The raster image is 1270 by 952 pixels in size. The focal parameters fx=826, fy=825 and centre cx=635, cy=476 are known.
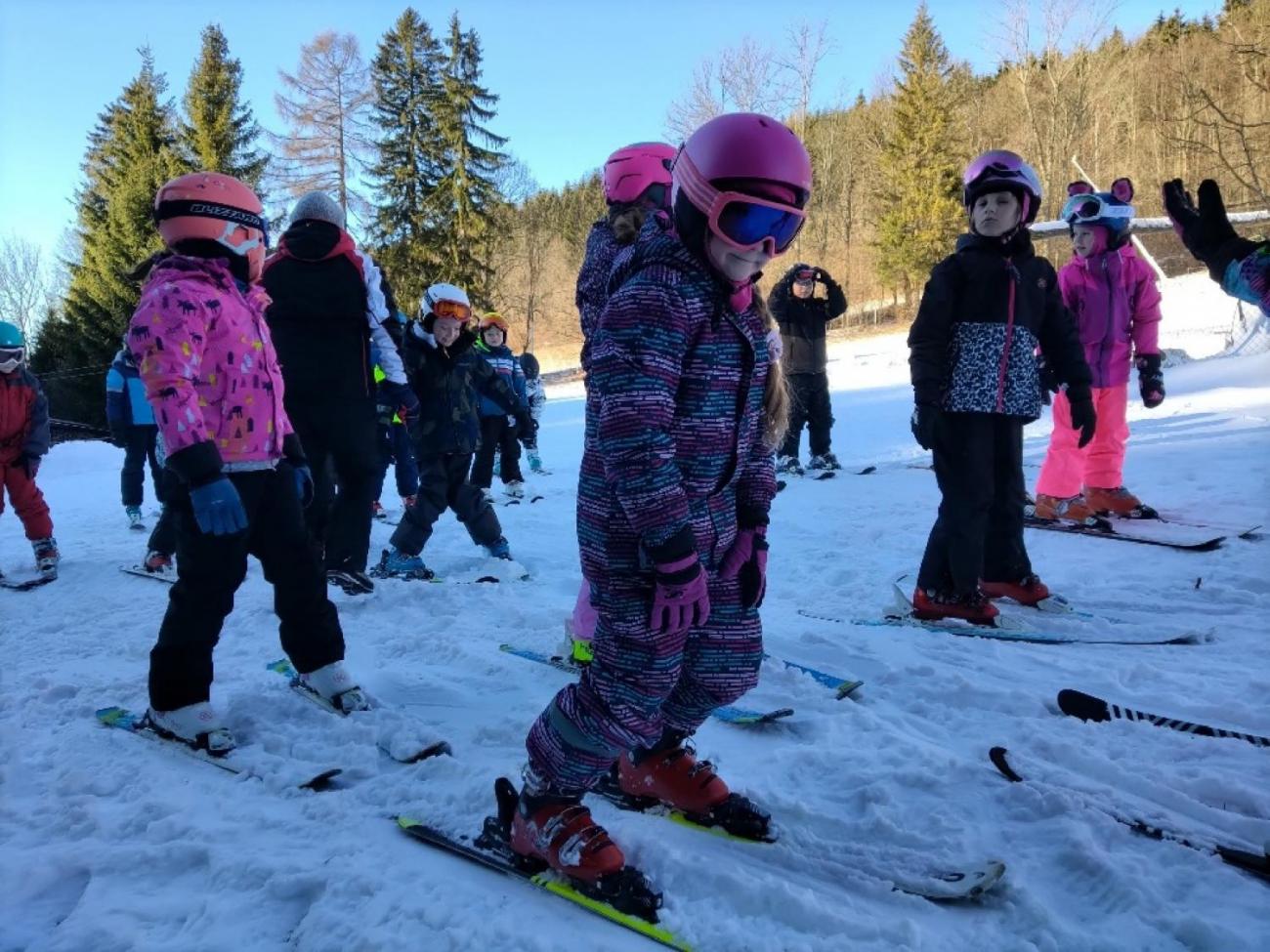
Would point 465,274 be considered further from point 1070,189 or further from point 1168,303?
point 1070,189

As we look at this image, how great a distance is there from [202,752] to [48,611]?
9.68 feet

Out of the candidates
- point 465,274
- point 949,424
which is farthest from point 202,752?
point 465,274

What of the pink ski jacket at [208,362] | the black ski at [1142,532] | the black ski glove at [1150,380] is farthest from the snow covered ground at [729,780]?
the black ski glove at [1150,380]

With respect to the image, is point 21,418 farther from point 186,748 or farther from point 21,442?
point 186,748

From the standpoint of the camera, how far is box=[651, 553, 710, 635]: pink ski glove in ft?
5.97

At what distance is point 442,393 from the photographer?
226 inches

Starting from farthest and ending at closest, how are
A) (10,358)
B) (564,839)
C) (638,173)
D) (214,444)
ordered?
1. (10,358)
2. (638,173)
3. (214,444)
4. (564,839)

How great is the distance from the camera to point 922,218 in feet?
125

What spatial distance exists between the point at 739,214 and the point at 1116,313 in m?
5.31

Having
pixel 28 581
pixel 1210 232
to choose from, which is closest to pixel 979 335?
pixel 1210 232

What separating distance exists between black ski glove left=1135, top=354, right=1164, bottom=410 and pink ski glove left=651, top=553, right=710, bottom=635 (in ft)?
17.8

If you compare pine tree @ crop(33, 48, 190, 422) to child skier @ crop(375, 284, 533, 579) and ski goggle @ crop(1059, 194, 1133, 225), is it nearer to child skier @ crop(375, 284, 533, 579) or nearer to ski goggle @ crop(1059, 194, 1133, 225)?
child skier @ crop(375, 284, 533, 579)

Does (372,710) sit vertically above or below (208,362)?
below

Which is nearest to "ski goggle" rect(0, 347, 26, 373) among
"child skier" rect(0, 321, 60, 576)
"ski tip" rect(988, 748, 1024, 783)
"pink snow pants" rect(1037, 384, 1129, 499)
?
"child skier" rect(0, 321, 60, 576)
